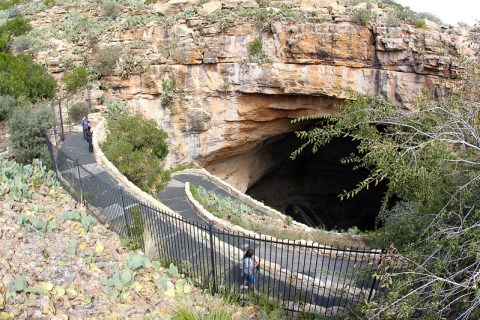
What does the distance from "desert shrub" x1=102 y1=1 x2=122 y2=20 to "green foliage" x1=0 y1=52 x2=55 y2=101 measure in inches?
225

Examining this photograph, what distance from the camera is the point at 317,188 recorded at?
88.0 ft

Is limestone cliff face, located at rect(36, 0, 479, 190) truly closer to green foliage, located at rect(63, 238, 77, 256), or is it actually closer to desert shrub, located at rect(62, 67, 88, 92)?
desert shrub, located at rect(62, 67, 88, 92)

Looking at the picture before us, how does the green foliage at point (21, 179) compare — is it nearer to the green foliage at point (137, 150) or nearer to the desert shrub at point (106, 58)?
the green foliage at point (137, 150)

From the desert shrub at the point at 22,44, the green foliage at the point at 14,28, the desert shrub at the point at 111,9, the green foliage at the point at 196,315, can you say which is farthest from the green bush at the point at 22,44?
the green foliage at the point at 196,315

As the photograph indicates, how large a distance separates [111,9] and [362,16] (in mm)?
14203

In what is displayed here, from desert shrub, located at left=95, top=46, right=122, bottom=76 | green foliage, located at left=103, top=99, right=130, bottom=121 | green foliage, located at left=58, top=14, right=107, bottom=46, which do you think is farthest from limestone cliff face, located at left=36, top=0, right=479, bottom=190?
green foliage, located at left=58, top=14, right=107, bottom=46

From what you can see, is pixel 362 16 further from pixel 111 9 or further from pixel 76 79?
pixel 111 9

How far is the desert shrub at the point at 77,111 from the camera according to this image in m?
16.3

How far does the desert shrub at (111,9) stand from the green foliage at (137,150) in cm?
836

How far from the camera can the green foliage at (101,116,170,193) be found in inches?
509

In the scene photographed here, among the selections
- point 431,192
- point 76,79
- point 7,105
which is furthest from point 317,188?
point 431,192

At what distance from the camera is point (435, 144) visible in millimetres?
4117

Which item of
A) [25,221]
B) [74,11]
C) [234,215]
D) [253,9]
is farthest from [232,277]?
[74,11]

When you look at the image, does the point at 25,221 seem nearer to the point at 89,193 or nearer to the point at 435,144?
the point at 89,193
